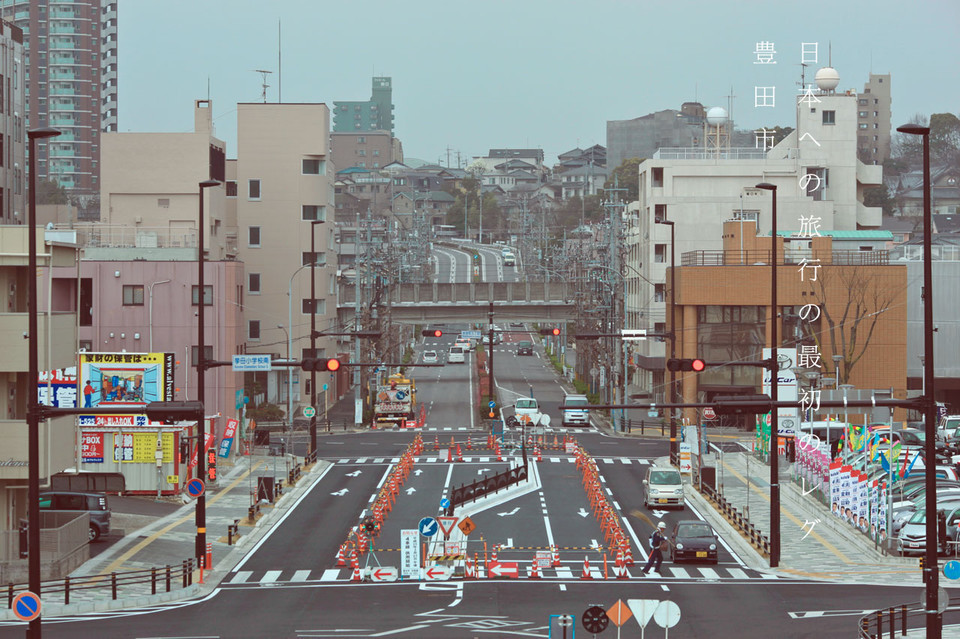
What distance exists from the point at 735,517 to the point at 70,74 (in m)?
142

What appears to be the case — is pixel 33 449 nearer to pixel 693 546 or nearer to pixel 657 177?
pixel 693 546

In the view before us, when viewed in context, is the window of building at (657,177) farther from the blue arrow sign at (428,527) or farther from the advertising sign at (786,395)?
the blue arrow sign at (428,527)

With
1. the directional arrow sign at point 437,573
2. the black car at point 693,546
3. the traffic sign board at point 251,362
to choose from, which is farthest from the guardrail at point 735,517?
the traffic sign board at point 251,362

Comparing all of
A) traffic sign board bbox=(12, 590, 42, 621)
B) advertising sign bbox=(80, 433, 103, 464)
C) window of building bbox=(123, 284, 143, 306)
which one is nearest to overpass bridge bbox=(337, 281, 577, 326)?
window of building bbox=(123, 284, 143, 306)

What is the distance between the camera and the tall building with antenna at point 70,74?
164375 millimetres

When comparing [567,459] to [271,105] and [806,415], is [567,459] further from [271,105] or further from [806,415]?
[271,105]

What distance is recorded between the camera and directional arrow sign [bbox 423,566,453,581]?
3341cm

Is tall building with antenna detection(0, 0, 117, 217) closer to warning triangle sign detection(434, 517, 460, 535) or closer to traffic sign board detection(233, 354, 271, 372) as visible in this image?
traffic sign board detection(233, 354, 271, 372)

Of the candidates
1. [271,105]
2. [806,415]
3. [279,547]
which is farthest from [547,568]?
[271,105]

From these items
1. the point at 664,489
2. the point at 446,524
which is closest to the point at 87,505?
the point at 446,524

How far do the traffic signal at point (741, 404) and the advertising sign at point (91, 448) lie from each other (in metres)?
28.4

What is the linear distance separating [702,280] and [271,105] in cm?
3283

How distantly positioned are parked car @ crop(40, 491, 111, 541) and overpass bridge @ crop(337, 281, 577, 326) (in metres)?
54.7

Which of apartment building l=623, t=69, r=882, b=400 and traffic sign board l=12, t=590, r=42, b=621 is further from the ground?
apartment building l=623, t=69, r=882, b=400
